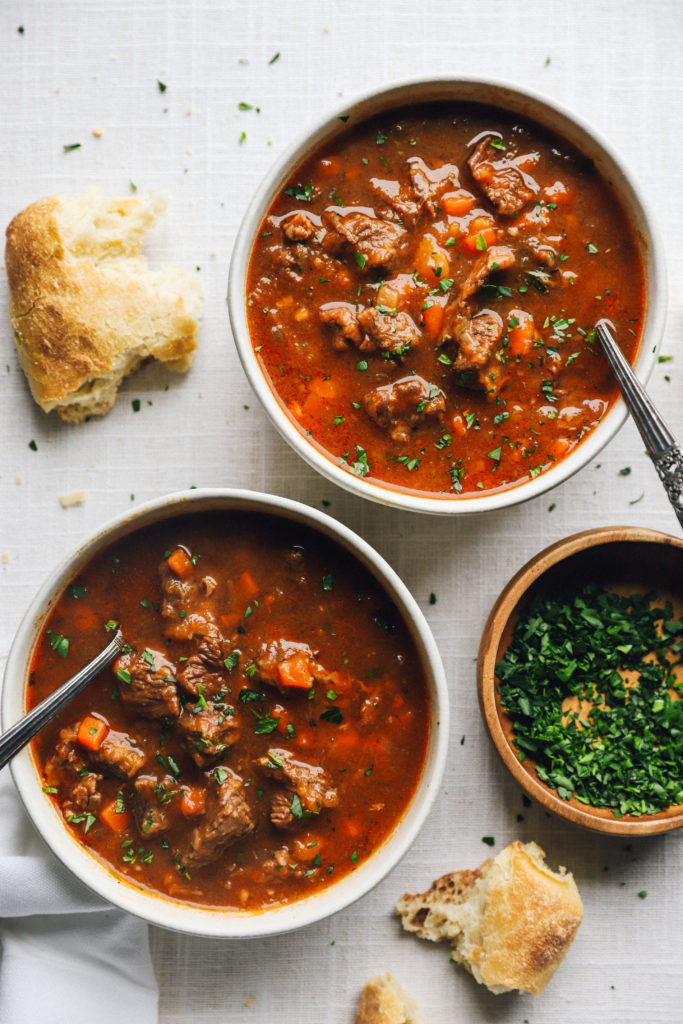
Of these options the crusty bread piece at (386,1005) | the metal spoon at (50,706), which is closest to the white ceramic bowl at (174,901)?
the metal spoon at (50,706)

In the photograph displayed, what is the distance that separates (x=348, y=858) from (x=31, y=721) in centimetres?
125

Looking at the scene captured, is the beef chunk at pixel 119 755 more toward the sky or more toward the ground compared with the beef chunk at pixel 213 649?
more toward the ground

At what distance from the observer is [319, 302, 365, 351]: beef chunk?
3127 mm

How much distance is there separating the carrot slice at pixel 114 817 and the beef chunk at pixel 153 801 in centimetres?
7

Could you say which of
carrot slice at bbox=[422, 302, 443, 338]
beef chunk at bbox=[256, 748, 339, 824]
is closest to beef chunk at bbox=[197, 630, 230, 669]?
beef chunk at bbox=[256, 748, 339, 824]

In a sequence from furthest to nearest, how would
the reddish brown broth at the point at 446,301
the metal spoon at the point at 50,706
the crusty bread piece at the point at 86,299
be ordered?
1. the crusty bread piece at the point at 86,299
2. the reddish brown broth at the point at 446,301
3. the metal spoon at the point at 50,706

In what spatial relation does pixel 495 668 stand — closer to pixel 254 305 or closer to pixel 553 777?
pixel 553 777

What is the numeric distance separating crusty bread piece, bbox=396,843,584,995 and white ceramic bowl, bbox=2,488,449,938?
67 cm

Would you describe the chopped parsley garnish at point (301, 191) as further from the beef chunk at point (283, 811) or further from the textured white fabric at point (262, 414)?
the beef chunk at point (283, 811)

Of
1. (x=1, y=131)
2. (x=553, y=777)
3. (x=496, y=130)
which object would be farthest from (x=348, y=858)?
(x=1, y=131)

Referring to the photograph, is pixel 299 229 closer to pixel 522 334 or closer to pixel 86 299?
pixel 522 334

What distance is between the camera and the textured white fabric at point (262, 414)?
3771 millimetres

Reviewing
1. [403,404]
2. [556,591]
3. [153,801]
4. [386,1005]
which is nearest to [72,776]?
[153,801]

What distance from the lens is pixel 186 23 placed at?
380 centimetres
